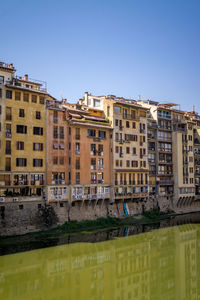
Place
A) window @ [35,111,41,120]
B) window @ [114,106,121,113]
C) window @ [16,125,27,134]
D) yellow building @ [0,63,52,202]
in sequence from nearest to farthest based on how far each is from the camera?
yellow building @ [0,63,52,202]
window @ [16,125,27,134]
window @ [35,111,41,120]
window @ [114,106,121,113]

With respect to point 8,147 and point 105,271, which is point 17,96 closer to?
point 8,147

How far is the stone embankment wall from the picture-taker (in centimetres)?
3941

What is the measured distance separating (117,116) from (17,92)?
18.9 meters

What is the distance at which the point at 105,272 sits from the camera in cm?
3181

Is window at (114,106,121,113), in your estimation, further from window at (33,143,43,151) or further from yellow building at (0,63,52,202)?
window at (33,143,43,151)

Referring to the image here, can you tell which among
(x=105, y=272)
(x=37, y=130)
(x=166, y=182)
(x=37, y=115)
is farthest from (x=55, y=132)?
(x=166, y=182)

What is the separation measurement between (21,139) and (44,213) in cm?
1097

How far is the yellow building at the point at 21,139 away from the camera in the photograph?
40.8 metres

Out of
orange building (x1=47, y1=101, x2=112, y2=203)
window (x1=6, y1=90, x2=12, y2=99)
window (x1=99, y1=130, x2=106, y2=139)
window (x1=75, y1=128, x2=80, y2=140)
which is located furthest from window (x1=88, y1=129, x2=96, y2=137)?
window (x1=6, y1=90, x2=12, y2=99)

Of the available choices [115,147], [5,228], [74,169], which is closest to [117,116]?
[115,147]

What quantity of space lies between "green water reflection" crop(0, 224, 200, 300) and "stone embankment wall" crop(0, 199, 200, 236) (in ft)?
21.0

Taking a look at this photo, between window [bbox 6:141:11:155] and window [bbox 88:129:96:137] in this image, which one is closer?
window [bbox 6:141:11:155]

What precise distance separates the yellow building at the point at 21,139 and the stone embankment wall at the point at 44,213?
1443 millimetres

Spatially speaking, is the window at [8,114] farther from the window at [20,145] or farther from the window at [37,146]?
the window at [37,146]
